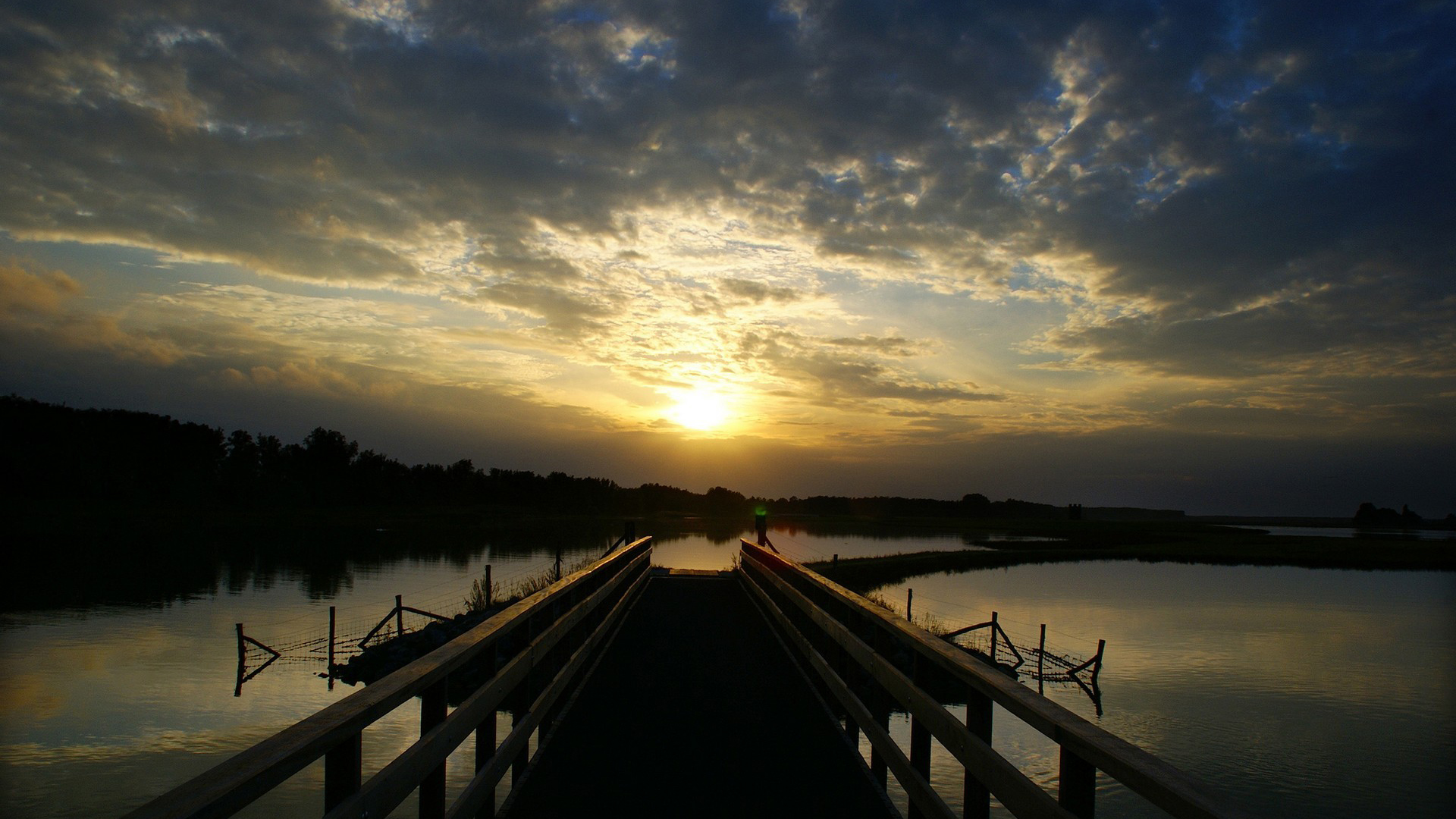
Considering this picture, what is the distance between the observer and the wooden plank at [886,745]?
4.15 meters

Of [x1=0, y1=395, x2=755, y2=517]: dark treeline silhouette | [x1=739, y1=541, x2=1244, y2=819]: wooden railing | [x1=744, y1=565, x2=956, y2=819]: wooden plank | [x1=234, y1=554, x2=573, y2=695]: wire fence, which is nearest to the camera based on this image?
[x1=739, y1=541, x2=1244, y2=819]: wooden railing

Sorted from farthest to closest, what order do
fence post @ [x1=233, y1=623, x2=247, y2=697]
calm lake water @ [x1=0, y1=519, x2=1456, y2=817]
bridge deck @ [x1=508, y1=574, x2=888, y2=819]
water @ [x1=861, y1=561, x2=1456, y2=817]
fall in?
fence post @ [x1=233, y1=623, x2=247, y2=697] → water @ [x1=861, y1=561, x2=1456, y2=817] → calm lake water @ [x1=0, y1=519, x2=1456, y2=817] → bridge deck @ [x1=508, y1=574, x2=888, y2=819]

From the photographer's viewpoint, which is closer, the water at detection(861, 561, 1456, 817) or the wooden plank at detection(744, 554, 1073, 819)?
the wooden plank at detection(744, 554, 1073, 819)

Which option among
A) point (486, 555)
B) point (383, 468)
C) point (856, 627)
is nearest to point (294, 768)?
point (856, 627)

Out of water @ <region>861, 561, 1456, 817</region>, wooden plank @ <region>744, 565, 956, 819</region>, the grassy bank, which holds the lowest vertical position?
the grassy bank

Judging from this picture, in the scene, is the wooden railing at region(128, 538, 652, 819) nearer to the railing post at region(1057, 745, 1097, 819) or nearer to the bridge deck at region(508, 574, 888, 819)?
the bridge deck at region(508, 574, 888, 819)

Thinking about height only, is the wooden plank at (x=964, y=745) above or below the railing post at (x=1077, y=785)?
below

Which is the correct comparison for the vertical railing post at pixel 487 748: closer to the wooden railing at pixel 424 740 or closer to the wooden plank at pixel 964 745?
the wooden railing at pixel 424 740

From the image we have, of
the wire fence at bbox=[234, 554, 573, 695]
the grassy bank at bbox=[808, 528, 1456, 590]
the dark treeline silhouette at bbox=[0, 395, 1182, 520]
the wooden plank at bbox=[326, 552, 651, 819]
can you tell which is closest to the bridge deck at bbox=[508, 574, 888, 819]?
the wooden plank at bbox=[326, 552, 651, 819]

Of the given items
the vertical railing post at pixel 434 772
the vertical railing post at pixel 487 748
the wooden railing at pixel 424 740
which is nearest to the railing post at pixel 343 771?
the wooden railing at pixel 424 740

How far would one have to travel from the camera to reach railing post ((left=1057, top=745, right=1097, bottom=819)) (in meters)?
2.68

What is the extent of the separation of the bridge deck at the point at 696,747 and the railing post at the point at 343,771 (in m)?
2.26

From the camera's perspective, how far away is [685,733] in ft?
21.2

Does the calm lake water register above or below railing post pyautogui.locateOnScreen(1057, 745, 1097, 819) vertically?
below
